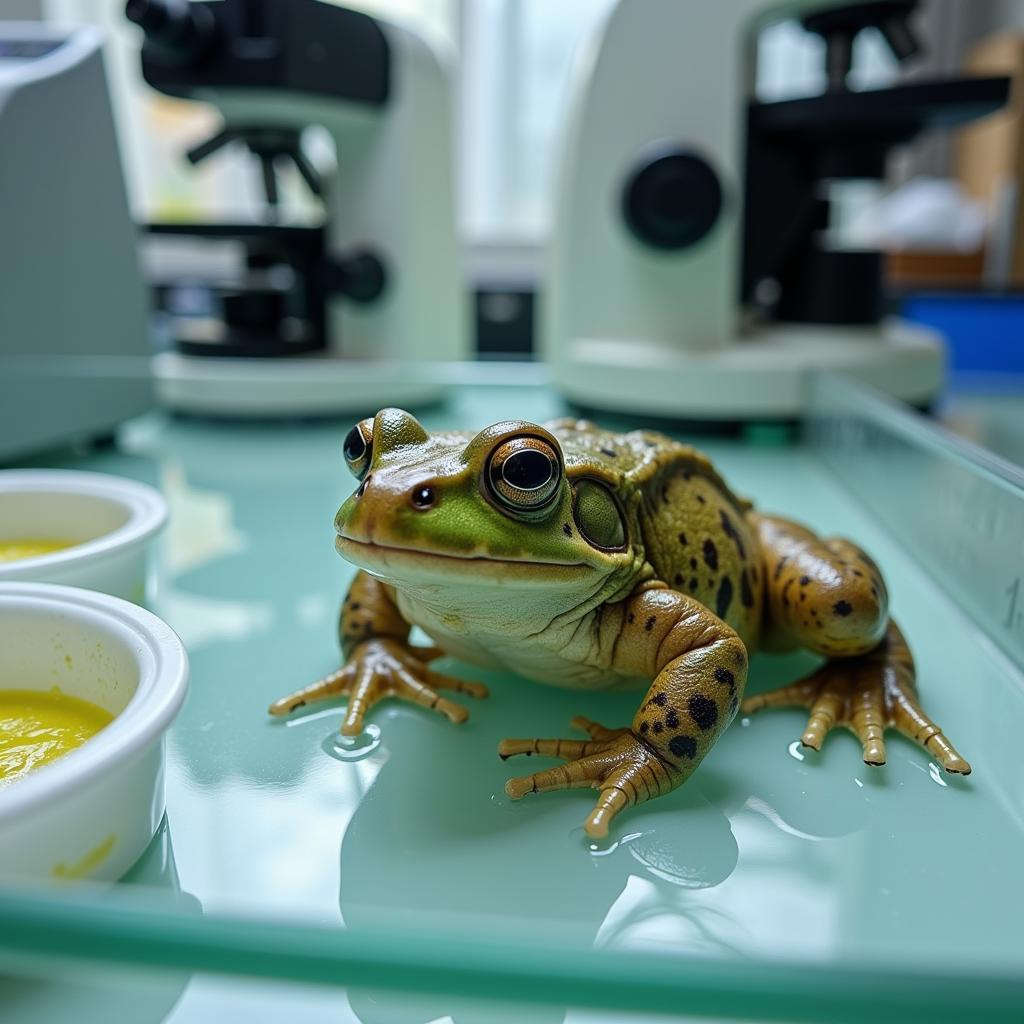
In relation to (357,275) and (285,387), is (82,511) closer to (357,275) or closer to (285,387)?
(285,387)

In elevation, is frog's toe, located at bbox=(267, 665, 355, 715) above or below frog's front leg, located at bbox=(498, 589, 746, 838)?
below

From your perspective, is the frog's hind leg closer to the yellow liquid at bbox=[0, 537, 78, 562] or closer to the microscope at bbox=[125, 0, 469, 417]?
the yellow liquid at bbox=[0, 537, 78, 562]

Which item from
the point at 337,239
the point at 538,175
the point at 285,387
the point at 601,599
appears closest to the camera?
the point at 601,599

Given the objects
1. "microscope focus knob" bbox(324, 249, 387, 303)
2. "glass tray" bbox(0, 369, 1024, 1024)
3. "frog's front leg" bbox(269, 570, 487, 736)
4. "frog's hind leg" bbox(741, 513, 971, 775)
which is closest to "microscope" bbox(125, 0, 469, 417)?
"microscope focus knob" bbox(324, 249, 387, 303)

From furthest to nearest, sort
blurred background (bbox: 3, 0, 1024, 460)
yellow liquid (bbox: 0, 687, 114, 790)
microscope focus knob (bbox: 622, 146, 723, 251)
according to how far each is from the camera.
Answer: blurred background (bbox: 3, 0, 1024, 460) → microscope focus knob (bbox: 622, 146, 723, 251) → yellow liquid (bbox: 0, 687, 114, 790)

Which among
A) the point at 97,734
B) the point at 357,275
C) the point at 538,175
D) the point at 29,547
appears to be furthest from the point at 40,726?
the point at 538,175

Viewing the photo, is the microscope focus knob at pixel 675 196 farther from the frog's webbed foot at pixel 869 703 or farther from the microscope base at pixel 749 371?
the frog's webbed foot at pixel 869 703

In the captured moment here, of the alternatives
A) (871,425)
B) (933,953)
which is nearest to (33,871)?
(933,953)
